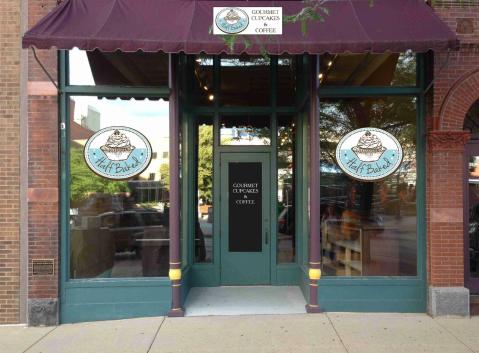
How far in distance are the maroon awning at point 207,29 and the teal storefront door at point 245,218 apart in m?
2.62

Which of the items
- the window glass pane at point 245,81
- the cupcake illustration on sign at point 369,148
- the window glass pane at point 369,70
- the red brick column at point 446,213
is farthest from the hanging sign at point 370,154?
the window glass pane at point 245,81

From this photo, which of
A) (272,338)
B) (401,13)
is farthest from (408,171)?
(272,338)

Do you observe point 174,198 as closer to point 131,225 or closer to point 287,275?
point 131,225

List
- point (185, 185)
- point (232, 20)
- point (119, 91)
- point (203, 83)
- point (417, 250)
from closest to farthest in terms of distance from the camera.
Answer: point (232, 20), point (119, 91), point (417, 250), point (185, 185), point (203, 83)

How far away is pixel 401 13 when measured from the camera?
20.2ft

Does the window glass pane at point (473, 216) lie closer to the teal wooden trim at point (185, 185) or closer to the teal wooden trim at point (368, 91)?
the teal wooden trim at point (368, 91)

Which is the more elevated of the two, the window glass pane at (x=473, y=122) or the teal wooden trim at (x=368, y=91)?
the teal wooden trim at (x=368, y=91)

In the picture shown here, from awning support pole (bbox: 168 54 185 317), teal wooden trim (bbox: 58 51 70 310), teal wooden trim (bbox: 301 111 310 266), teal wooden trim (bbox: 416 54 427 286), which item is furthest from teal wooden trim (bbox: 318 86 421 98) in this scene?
teal wooden trim (bbox: 58 51 70 310)

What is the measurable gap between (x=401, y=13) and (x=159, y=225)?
15.4ft

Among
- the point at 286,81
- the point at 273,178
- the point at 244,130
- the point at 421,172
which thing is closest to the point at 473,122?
the point at 421,172

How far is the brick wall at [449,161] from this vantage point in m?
6.45

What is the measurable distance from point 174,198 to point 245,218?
6.02 ft

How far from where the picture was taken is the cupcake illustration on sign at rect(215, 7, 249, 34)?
5824 mm

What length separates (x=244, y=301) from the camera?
22.9 ft
